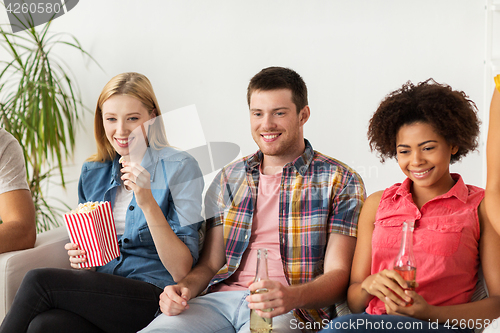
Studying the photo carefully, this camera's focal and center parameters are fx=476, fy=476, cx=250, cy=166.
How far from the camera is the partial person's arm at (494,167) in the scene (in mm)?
1210

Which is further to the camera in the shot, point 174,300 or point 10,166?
point 10,166

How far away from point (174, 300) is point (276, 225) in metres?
0.42

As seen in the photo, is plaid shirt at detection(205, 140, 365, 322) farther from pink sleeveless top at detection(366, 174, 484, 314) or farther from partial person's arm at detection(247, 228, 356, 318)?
pink sleeveless top at detection(366, 174, 484, 314)

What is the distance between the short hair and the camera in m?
1.60

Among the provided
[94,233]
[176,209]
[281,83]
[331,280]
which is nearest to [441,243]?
[331,280]

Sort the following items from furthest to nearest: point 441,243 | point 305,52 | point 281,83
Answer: point 305,52 → point 281,83 → point 441,243

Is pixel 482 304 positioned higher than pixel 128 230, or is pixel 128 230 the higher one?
pixel 128 230

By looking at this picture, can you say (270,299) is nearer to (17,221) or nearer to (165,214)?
(165,214)

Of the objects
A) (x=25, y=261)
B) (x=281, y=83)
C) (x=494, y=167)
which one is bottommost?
(x=25, y=261)

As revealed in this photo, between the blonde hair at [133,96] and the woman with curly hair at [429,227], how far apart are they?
0.80 m

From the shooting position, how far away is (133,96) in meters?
1.68

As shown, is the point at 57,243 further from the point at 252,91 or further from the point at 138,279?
the point at 252,91

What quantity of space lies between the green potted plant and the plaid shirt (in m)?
1.40

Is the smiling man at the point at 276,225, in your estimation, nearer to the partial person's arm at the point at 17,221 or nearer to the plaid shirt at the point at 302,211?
the plaid shirt at the point at 302,211
